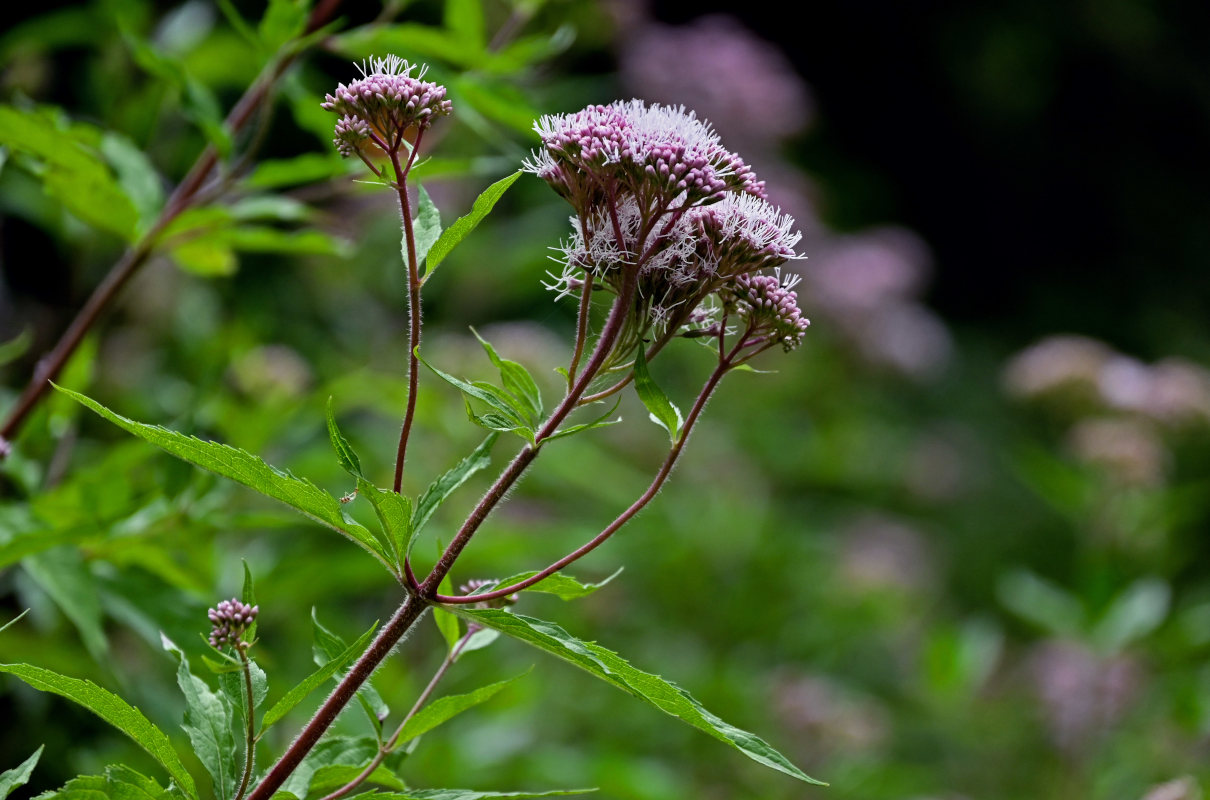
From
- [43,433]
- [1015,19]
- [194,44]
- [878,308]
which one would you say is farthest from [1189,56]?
[43,433]

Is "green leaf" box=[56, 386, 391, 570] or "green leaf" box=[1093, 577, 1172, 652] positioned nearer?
"green leaf" box=[56, 386, 391, 570]

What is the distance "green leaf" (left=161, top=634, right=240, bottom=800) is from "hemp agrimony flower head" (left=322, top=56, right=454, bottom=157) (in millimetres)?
254

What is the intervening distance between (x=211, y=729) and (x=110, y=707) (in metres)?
0.05

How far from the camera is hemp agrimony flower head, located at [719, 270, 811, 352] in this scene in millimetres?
517

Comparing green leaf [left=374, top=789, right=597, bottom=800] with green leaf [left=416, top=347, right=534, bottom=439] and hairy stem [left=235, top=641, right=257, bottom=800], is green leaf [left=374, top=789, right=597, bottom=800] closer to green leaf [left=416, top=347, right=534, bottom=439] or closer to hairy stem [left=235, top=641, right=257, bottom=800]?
hairy stem [left=235, top=641, right=257, bottom=800]

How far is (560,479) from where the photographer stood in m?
1.88

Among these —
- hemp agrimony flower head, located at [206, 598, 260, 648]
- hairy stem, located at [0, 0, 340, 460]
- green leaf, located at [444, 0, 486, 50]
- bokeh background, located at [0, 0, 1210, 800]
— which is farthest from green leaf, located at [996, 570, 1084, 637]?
hemp agrimony flower head, located at [206, 598, 260, 648]

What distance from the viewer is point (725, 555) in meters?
2.31

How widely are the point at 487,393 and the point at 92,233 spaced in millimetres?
1126

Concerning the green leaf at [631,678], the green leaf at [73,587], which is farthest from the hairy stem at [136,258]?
the green leaf at [631,678]

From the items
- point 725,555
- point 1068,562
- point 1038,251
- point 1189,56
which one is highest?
point 1189,56

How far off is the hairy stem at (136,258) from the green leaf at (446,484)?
16.7 inches

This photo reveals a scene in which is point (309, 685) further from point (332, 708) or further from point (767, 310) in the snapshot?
point (767, 310)

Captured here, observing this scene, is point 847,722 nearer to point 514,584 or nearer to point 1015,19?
point 514,584
